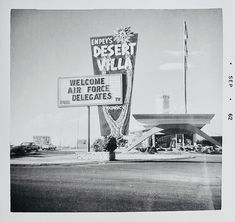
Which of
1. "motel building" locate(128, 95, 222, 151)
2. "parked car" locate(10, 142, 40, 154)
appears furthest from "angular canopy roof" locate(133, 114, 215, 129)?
"parked car" locate(10, 142, 40, 154)

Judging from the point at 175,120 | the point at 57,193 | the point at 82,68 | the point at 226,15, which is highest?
the point at 226,15

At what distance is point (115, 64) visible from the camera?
792 millimetres

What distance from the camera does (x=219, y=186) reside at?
0.77 meters

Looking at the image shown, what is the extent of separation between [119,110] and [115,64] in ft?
0.34

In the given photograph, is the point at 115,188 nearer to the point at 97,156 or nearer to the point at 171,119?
the point at 97,156

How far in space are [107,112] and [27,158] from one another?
20 cm

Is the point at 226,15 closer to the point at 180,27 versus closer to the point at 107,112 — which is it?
the point at 180,27

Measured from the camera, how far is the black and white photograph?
0.77 m

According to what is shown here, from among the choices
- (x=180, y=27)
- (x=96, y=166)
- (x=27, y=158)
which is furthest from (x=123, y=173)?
(x=180, y=27)

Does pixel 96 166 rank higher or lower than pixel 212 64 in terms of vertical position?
lower

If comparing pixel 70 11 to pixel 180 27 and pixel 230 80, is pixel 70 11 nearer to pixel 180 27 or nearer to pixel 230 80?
pixel 180 27

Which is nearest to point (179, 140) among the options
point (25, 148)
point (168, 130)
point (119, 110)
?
point (168, 130)

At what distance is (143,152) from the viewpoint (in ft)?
2.56

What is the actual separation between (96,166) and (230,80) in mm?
346
